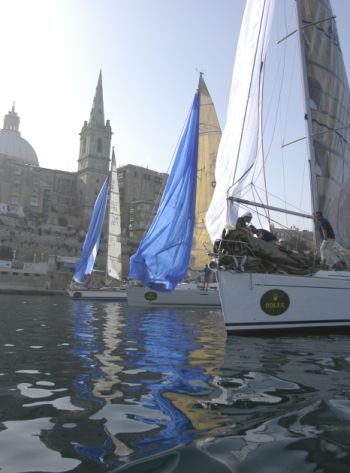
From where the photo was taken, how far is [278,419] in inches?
121

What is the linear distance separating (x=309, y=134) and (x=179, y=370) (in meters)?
8.59

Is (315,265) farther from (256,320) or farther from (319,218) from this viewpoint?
(256,320)

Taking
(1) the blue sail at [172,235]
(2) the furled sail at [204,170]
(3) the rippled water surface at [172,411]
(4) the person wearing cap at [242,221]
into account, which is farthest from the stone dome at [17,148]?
(3) the rippled water surface at [172,411]

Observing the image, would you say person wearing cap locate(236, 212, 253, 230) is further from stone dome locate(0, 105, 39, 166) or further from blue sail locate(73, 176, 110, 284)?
stone dome locate(0, 105, 39, 166)

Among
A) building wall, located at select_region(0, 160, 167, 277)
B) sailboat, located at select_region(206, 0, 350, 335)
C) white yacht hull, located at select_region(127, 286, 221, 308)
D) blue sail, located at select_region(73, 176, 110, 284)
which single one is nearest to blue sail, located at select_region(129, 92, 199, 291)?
sailboat, located at select_region(206, 0, 350, 335)

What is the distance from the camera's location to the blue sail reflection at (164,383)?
2.65 m

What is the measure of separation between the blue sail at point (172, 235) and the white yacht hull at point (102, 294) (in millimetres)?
17771

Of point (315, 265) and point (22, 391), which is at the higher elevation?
point (315, 265)

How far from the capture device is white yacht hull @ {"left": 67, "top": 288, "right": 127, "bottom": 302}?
30.9m

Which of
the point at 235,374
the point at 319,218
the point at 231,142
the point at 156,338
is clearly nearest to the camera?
the point at 235,374

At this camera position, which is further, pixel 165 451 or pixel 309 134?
pixel 309 134

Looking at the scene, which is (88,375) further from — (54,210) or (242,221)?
(54,210)

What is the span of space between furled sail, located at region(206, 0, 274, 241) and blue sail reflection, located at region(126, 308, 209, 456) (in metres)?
3.91

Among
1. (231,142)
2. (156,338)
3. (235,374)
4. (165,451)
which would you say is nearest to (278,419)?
(165,451)
